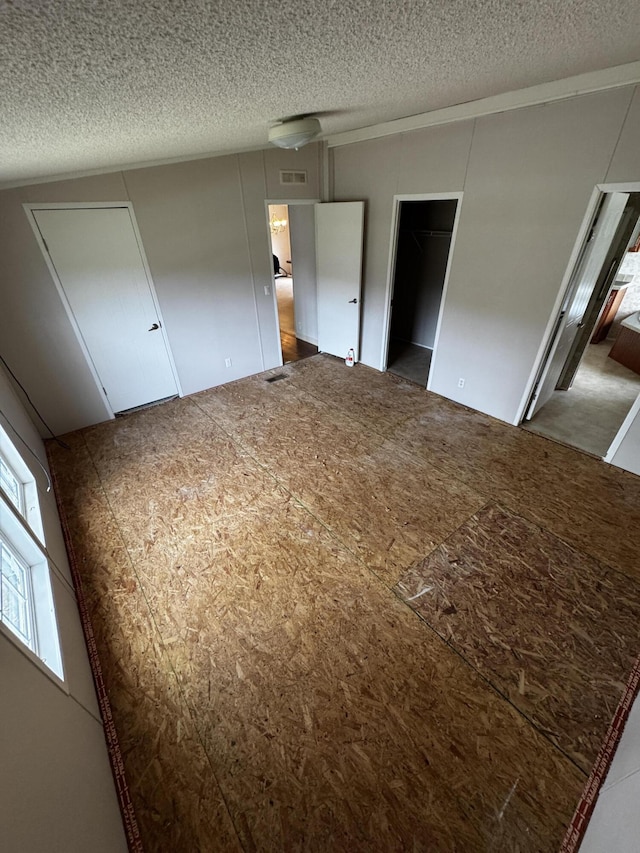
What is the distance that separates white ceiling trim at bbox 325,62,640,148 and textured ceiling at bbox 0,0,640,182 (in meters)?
1.05

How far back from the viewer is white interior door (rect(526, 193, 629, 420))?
290 cm

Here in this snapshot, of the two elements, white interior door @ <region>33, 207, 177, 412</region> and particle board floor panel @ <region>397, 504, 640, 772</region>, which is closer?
particle board floor panel @ <region>397, 504, 640, 772</region>

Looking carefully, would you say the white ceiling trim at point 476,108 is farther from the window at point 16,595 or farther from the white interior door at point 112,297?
the window at point 16,595

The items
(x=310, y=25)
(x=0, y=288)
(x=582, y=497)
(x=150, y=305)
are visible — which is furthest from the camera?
(x=150, y=305)

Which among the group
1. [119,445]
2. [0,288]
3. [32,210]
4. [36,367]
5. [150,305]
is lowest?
[119,445]

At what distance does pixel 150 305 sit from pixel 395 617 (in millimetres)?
3772

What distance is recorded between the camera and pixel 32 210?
2.95 meters

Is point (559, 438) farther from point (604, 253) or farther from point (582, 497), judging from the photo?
point (604, 253)

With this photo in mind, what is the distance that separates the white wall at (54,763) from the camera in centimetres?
83

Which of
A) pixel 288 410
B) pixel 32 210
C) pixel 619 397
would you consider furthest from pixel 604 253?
pixel 32 210

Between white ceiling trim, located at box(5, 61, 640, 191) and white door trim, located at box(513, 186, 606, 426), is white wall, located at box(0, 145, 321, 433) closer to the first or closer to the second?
white ceiling trim, located at box(5, 61, 640, 191)

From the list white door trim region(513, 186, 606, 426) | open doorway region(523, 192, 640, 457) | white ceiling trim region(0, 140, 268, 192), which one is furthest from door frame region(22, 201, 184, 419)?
open doorway region(523, 192, 640, 457)

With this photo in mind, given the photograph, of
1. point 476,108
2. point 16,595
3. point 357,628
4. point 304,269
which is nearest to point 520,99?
point 476,108

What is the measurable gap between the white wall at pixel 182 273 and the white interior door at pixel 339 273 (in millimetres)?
535
